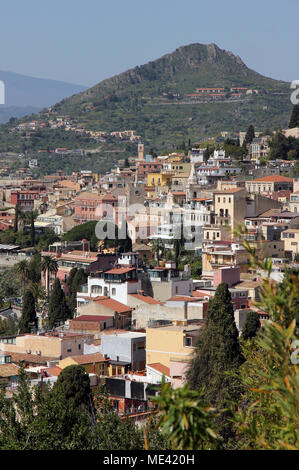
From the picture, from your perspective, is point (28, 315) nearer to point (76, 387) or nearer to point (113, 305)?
point (113, 305)

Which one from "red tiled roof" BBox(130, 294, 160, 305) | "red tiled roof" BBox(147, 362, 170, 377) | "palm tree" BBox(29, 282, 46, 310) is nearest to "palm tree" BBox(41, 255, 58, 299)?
"palm tree" BBox(29, 282, 46, 310)

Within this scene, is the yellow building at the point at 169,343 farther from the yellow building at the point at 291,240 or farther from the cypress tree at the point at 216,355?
the yellow building at the point at 291,240

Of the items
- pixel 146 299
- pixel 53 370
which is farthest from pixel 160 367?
pixel 146 299

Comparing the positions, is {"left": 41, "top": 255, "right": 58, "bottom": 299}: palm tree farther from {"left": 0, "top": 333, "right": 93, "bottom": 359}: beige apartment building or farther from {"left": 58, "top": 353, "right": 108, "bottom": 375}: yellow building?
{"left": 58, "top": 353, "right": 108, "bottom": 375}: yellow building

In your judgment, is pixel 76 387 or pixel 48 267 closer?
pixel 76 387

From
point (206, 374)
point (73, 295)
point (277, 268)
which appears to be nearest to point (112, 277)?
point (73, 295)

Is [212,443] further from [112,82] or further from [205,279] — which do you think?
[112,82]

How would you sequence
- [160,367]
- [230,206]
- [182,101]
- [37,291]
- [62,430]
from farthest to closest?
[182,101]
[230,206]
[37,291]
[160,367]
[62,430]

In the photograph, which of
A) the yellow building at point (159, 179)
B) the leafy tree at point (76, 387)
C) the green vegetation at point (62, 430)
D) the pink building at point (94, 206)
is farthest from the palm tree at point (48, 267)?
the green vegetation at point (62, 430)
